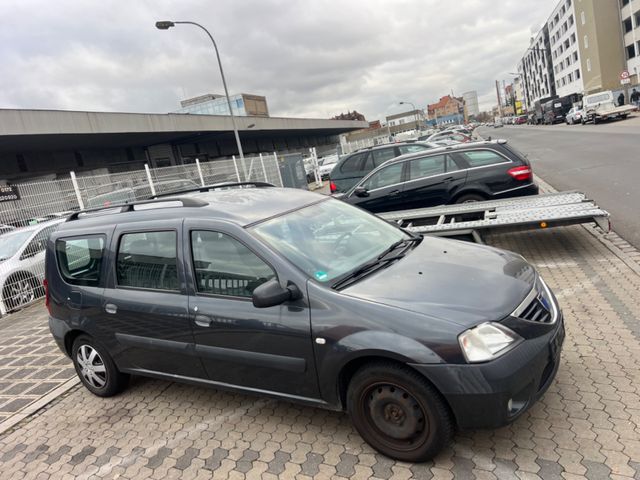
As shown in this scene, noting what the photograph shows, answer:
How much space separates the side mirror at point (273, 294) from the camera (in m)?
2.86

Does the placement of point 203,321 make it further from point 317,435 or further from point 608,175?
point 608,175

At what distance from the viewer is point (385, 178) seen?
9055 millimetres

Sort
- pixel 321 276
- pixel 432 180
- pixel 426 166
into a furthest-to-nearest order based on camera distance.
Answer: pixel 426 166 < pixel 432 180 < pixel 321 276

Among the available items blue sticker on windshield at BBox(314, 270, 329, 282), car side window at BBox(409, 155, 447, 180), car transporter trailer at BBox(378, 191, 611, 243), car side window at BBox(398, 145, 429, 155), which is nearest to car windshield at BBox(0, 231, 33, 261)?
car transporter trailer at BBox(378, 191, 611, 243)

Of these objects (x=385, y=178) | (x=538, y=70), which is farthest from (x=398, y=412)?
(x=538, y=70)

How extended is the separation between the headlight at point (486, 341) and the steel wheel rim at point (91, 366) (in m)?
3.31

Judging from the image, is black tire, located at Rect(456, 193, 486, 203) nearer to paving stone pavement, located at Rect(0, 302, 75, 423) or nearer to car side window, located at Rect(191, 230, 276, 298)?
car side window, located at Rect(191, 230, 276, 298)

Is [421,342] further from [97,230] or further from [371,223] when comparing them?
[97,230]

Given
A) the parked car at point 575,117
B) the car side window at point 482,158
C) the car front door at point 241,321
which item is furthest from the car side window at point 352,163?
the parked car at point 575,117

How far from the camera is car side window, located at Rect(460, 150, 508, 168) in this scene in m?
8.13

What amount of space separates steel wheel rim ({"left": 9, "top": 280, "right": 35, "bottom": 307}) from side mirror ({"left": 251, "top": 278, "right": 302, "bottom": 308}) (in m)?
8.06

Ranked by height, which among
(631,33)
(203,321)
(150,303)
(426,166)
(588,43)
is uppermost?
(588,43)

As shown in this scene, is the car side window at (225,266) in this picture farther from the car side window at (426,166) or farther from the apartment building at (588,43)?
the apartment building at (588,43)

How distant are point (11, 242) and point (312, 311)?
8700 millimetres
